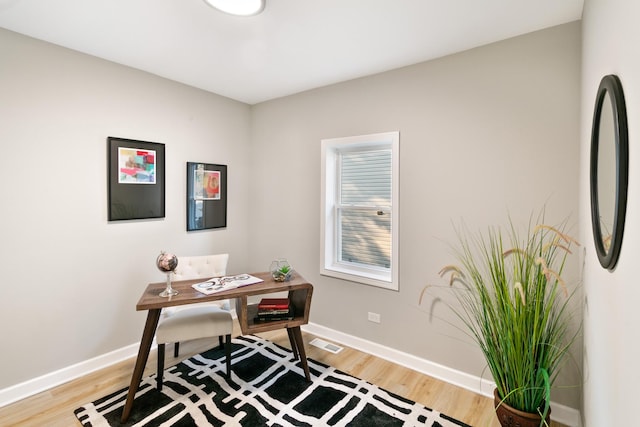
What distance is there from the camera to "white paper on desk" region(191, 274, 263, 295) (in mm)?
2271

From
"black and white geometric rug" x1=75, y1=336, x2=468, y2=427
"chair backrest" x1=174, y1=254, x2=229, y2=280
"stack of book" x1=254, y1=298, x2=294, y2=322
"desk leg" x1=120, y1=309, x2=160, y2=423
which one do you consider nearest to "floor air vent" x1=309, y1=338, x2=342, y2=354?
"black and white geometric rug" x1=75, y1=336, x2=468, y2=427

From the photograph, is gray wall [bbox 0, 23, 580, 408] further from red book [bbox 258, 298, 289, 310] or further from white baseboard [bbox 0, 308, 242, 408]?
red book [bbox 258, 298, 289, 310]

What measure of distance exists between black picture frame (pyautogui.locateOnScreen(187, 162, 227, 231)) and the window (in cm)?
121

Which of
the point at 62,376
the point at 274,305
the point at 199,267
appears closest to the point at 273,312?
the point at 274,305

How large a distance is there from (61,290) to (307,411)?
2.10 metres

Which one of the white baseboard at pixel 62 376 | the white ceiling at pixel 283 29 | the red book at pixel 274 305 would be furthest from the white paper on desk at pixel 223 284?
the white ceiling at pixel 283 29

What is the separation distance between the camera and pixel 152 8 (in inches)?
73.9

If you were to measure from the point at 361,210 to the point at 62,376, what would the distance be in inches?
112

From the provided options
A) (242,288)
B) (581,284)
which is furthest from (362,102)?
(581,284)

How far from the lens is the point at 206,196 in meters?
3.42

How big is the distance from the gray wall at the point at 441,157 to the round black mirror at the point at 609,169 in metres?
0.84

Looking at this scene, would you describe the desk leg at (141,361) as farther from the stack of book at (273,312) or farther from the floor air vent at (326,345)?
the floor air vent at (326,345)

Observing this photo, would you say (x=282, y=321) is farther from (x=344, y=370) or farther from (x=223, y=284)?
(x=344, y=370)

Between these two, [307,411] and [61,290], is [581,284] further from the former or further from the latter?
[61,290]
